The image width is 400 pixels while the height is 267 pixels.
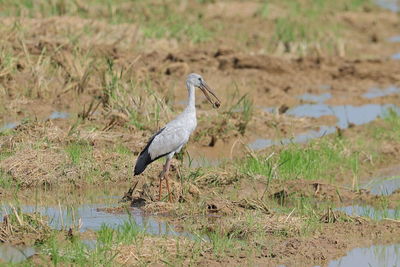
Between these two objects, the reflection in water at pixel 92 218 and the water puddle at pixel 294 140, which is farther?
the water puddle at pixel 294 140

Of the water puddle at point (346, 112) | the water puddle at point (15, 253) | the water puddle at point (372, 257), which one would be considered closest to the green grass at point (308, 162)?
the water puddle at point (372, 257)

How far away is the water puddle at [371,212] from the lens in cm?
912

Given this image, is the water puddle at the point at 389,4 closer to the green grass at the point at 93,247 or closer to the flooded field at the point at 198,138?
the flooded field at the point at 198,138

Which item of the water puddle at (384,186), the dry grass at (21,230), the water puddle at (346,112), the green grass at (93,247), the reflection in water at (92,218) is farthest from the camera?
the water puddle at (346,112)

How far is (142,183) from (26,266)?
3.37 metres

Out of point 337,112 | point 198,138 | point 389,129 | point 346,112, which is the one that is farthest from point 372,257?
point 337,112

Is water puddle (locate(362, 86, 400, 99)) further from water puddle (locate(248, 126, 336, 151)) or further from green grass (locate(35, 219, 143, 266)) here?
green grass (locate(35, 219, 143, 266))

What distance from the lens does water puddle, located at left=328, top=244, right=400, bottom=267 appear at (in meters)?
8.03

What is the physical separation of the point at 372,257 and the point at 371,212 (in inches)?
54.6

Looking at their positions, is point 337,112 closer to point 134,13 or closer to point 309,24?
point 134,13

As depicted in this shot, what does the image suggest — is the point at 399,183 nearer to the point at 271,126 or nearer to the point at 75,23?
the point at 271,126

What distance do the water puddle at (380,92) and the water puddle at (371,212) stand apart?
6436mm

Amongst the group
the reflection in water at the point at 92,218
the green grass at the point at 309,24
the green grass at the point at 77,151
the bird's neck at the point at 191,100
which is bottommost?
the reflection in water at the point at 92,218

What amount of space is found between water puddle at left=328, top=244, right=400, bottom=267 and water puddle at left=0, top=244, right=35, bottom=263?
233 cm
